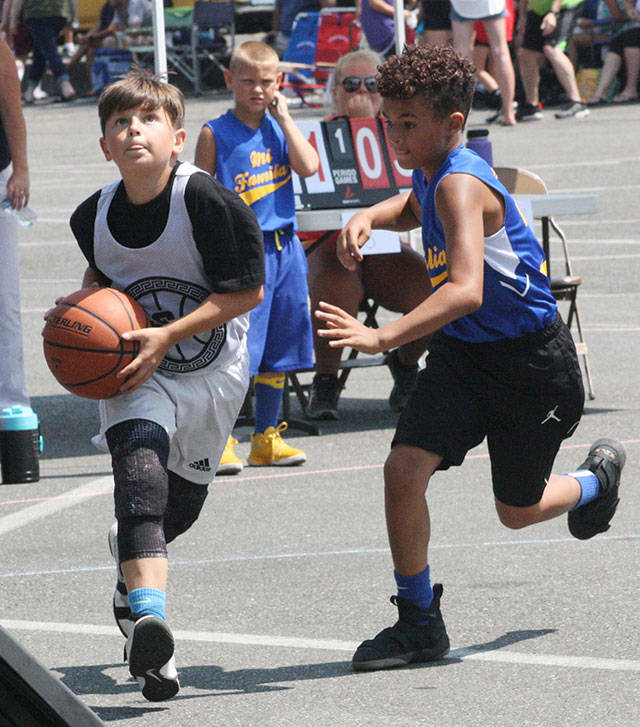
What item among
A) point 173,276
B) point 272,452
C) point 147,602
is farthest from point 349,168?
point 147,602

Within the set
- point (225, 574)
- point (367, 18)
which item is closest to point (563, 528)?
point (225, 574)

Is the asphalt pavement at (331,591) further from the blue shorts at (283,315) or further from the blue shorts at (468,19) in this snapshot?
the blue shorts at (468,19)

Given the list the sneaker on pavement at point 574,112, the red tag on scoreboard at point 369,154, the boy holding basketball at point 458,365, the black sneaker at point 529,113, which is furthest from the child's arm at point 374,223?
the sneaker on pavement at point 574,112

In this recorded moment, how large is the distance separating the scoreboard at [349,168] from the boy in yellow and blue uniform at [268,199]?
1.15 m

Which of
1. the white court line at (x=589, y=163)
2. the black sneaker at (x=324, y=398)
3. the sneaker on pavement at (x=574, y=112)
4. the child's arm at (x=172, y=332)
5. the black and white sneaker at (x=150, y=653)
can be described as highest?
the child's arm at (x=172, y=332)

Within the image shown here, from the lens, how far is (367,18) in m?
17.4

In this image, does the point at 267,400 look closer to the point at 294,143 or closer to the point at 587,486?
the point at 294,143

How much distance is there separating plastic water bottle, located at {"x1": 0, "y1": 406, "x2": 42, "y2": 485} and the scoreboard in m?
2.31

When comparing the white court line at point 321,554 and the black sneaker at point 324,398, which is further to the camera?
the black sneaker at point 324,398

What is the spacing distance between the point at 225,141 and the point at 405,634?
11.1 feet

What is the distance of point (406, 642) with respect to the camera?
15.3 ft

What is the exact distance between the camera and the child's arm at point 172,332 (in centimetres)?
449

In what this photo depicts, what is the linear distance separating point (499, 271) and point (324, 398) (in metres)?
3.92

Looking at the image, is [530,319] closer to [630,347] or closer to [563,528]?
[563,528]
